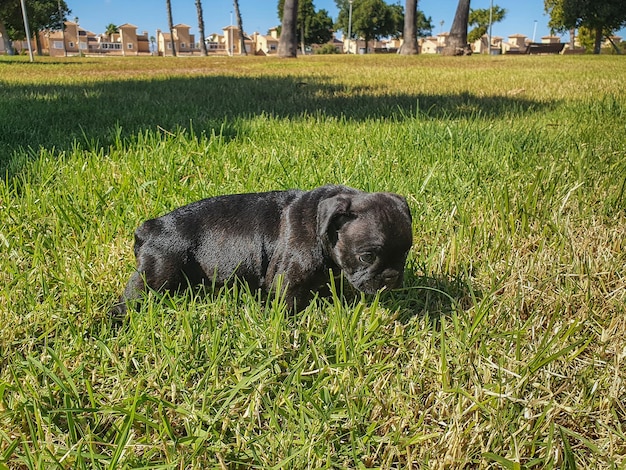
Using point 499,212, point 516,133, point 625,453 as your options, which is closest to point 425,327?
point 625,453

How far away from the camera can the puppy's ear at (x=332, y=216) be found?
88.0 inches

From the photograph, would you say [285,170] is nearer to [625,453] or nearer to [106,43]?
[625,453]

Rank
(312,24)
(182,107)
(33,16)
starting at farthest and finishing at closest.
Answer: (312,24) → (33,16) → (182,107)

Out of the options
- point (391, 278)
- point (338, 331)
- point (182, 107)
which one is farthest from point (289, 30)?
point (338, 331)

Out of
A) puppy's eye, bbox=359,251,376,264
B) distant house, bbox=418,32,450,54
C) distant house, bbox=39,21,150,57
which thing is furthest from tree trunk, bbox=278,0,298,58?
distant house, bbox=418,32,450,54

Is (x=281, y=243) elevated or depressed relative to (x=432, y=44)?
depressed

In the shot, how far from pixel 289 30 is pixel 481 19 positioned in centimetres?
9443

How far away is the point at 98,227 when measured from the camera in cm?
320

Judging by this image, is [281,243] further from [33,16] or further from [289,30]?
[33,16]

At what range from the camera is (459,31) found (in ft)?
91.2

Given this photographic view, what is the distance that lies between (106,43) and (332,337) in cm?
16582

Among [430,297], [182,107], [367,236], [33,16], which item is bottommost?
[430,297]

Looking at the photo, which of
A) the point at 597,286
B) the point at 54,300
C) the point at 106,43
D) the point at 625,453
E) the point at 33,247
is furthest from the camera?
the point at 106,43

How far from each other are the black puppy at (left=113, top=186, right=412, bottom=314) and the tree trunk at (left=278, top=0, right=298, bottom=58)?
2778cm
